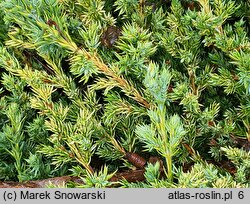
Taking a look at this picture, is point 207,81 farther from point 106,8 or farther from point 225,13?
point 106,8

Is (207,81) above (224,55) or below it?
below

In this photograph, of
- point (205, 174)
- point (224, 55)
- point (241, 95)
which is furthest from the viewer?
point (224, 55)

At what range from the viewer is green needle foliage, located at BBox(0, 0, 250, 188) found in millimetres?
1299

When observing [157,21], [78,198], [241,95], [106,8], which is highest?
[106,8]

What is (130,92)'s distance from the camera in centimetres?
138

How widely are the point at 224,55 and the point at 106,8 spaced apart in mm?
532

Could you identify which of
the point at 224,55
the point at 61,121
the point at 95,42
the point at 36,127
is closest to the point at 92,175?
the point at 61,121

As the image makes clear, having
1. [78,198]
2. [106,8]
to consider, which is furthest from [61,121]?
[106,8]

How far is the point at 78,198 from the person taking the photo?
4.21 feet

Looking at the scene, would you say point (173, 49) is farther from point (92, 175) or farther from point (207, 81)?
point (92, 175)

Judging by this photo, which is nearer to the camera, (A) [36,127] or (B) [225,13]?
(B) [225,13]

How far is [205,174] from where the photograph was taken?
4.14 ft

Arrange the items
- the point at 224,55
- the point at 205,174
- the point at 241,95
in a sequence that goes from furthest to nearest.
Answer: the point at 224,55 < the point at 241,95 < the point at 205,174

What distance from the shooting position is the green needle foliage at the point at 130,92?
1299mm
